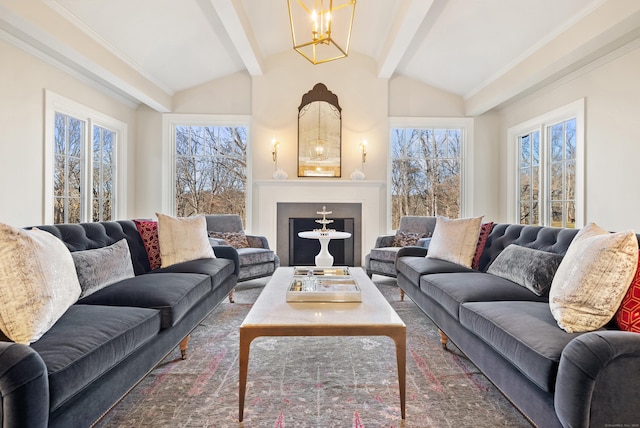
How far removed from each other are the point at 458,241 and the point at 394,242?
4.42 ft

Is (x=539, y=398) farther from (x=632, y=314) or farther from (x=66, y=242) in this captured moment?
(x=66, y=242)

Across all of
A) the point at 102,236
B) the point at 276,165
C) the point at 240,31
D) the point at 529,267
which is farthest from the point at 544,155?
the point at 102,236

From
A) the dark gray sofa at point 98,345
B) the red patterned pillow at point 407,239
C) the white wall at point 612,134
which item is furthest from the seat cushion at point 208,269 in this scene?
the white wall at point 612,134

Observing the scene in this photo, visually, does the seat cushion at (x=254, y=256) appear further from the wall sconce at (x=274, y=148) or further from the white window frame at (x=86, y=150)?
the white window frame at (x=86, y=150)

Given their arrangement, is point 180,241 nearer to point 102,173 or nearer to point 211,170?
point 102,173

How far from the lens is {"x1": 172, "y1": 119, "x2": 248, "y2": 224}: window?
586cm

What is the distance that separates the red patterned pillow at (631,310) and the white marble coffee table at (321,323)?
2.83ft

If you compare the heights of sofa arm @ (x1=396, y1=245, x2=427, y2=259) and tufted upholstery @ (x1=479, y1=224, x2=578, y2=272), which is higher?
tufted upholstery @ (x1=479, y1=224, x2=578, y2=272)

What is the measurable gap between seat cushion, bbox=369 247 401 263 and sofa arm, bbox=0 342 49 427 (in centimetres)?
333

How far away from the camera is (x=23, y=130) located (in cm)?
358

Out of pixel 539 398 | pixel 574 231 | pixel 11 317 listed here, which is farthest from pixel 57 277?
pixel 574 231

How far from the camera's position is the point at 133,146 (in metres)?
5.65

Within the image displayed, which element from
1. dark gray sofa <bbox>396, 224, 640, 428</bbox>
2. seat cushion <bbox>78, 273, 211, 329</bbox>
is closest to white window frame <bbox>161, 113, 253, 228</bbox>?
seat cushion <bbox>78, 273, 211, 329</bbox>

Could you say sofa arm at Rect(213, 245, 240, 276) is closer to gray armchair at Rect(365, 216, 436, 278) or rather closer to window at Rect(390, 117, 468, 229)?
gray armchair at Rect(365, 216, 436, 278)
